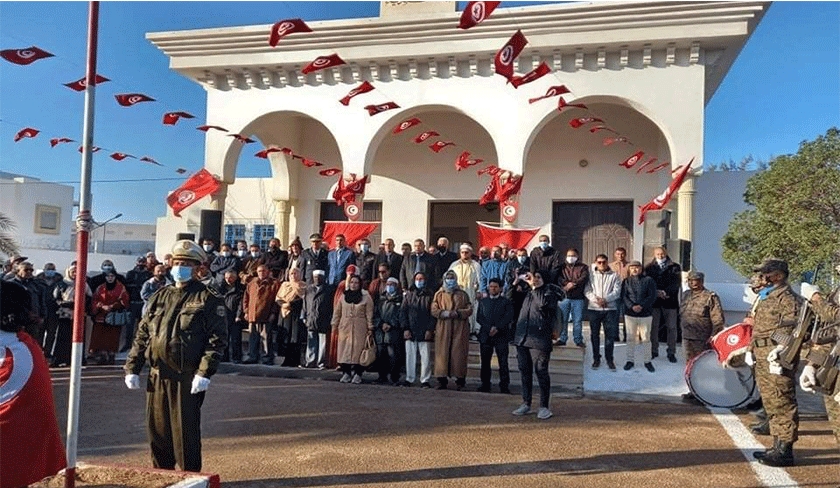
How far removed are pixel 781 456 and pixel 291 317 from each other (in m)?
7.31

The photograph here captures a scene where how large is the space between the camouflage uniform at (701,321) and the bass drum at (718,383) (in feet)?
5.09

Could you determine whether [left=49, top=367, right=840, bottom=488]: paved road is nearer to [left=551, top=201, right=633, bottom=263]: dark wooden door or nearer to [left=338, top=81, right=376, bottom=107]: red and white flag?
[left=338, top=81, right=376, bottom=107]: red and white flag

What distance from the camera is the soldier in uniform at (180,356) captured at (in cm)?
449

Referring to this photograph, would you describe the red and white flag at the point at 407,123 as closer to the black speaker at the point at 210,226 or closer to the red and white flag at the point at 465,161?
the red and white flag at the point at 465,161

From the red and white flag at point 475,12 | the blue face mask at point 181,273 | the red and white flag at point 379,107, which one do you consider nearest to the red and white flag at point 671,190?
the red and white flag at point 475,12

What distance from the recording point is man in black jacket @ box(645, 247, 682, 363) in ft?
34.1

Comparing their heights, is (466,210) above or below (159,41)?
below

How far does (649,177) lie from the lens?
15.8 meters

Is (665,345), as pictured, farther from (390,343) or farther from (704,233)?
(704,233)

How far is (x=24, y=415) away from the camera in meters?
3.51

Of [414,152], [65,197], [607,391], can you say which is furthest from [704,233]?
[65,197]

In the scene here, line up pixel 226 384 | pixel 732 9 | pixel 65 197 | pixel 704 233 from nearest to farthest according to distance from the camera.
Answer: pixel 226 384
pixel 732 9
pixel 704 233
pixel 65 197

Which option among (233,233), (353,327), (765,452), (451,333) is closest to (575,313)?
(451,333)

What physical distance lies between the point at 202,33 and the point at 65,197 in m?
29.6
